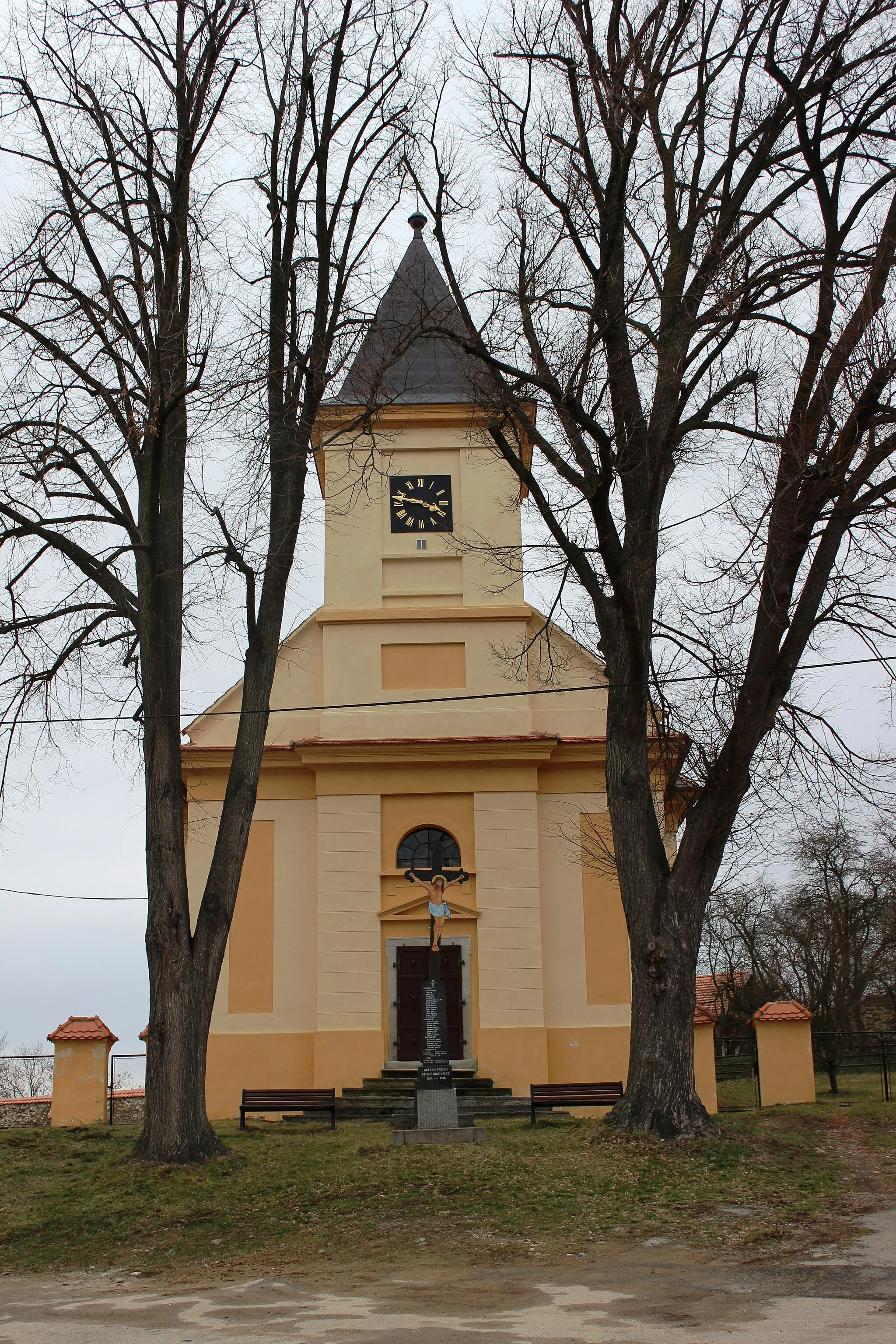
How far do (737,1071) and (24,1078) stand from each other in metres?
18.9

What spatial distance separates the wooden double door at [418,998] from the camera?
777 inches

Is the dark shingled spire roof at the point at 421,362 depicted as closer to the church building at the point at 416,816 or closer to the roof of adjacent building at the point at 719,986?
the church building at the point at 416,816

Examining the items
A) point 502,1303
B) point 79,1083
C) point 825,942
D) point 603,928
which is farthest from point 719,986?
point 502,1303

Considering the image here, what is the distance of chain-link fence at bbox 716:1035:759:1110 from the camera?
72.8 feet

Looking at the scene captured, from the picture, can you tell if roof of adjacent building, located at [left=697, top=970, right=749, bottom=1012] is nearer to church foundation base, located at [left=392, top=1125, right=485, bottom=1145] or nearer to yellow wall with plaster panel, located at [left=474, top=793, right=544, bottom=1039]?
yellow wall with plaster panel, located at [left=474, top=793, right=544, bottom=1039]

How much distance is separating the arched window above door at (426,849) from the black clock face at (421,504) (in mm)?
5224

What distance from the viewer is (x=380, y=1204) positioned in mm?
9930

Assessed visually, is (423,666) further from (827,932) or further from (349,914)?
(827,932)

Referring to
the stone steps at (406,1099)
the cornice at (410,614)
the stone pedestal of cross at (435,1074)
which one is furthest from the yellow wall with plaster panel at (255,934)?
the stone pedestal of cross at (435,1074)

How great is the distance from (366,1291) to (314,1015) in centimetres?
1255

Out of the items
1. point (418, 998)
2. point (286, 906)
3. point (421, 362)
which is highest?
point (421, 362)

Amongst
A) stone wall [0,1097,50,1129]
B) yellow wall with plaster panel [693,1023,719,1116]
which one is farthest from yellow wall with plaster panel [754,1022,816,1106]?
stone wall [0,1097,50,1129]

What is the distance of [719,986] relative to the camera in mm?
34125

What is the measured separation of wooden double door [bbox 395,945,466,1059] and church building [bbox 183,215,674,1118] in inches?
1.3
